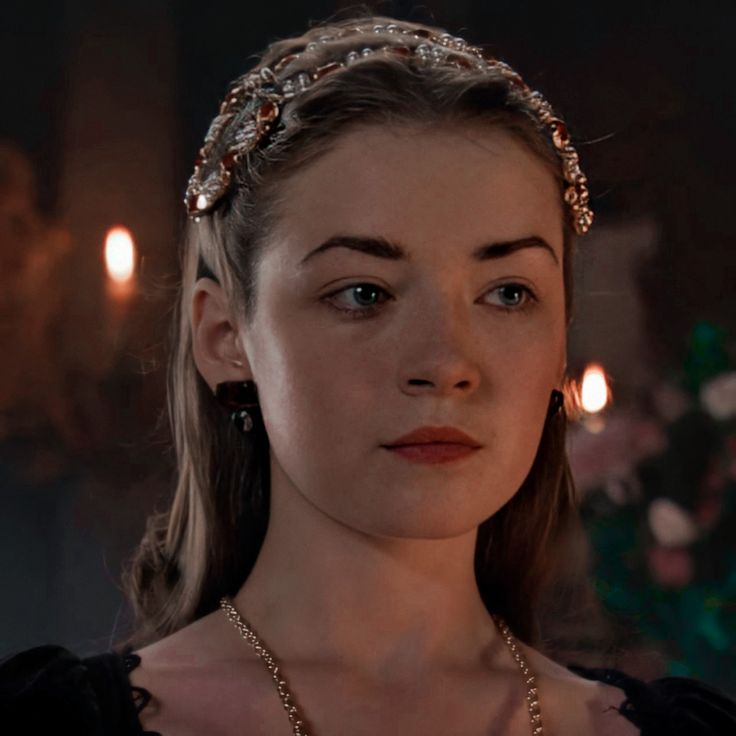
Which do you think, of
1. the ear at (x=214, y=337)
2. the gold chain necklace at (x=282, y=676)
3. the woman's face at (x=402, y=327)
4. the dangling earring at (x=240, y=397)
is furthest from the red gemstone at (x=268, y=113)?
the gold chain necklace at (x=282, y=676)

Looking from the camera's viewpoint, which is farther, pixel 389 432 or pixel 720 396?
pixel 720 396

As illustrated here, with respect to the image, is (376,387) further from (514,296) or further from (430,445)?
(514,296)

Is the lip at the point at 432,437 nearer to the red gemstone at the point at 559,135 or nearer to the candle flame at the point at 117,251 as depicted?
the red gemstone at the point at 559,135

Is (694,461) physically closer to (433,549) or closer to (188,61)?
(433,549)

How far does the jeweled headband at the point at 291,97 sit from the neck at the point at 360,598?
401 mm

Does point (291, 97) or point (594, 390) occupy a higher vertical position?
point (291, 97)

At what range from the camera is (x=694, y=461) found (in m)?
2.31

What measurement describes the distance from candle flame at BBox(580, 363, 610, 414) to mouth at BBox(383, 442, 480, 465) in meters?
0.66

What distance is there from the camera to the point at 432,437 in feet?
5.45

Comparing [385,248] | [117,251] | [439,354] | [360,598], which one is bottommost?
[360,598]

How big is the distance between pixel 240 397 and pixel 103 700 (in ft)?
1.28

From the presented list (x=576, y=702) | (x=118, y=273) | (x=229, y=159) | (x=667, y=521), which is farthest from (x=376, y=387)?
(x=667, y=521)

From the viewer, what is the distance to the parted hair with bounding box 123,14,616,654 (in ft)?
5.78

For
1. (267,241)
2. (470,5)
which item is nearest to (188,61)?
(470,5)
